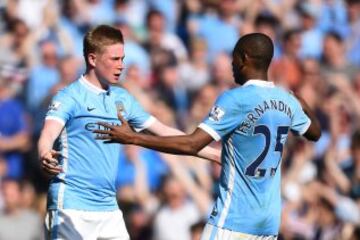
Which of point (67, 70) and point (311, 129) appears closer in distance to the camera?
point (311, 129)

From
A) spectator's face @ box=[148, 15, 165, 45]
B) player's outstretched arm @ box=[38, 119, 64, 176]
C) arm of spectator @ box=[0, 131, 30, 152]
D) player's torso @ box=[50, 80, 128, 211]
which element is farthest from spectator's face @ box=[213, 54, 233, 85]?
player's outstretched arm @ box=[38, 119, 64, 176]

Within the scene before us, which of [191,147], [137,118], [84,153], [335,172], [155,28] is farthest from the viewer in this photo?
[155,28]

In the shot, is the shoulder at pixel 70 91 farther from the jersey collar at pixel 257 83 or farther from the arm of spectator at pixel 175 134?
the jersey collar at pixel 257 83

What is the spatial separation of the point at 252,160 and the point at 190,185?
6.18m

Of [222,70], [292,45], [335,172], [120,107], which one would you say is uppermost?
[292,45]

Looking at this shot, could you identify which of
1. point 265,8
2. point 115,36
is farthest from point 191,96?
point 115,36

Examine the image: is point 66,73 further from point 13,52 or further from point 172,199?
point 172,199

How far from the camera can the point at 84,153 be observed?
9.20 metres

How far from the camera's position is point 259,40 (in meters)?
8.61

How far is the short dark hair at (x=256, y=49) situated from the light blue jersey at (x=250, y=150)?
152mm

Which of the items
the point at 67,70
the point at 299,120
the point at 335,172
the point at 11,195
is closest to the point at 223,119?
the point at 299,120

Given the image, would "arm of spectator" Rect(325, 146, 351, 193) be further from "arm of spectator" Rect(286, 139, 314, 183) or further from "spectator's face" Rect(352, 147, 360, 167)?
"spectator's face" Rect(352, 147, 360, 167)

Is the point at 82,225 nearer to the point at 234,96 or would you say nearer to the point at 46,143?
the point at 46,143

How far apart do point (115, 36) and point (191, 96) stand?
21.9ft
